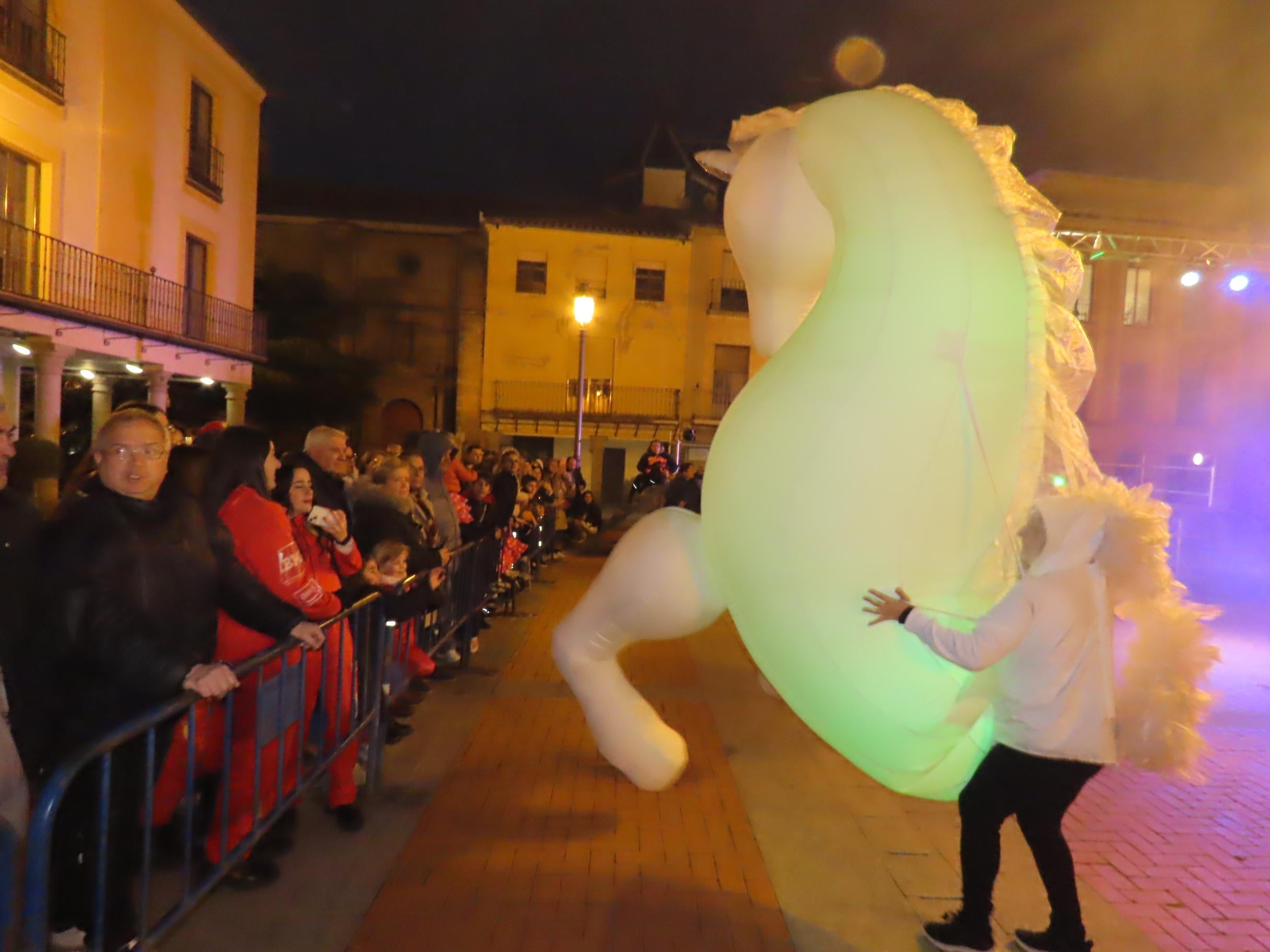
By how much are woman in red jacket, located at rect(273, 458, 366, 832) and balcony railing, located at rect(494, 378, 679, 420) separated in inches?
847

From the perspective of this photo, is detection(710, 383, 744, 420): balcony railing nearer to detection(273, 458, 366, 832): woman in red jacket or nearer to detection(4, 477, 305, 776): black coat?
detection(273, 458, 366, 832): woman in red jacket

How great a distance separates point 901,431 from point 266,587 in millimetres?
2170

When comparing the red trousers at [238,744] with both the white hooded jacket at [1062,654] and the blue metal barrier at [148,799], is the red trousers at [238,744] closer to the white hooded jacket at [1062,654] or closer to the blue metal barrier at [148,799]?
the blue metal barrier at [148,799]

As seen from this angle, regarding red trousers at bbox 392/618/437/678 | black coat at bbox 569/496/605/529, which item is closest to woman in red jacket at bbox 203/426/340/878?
red trousers at bbox 392/618/437/678

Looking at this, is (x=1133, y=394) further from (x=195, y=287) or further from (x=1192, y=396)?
(x=195, y=287)

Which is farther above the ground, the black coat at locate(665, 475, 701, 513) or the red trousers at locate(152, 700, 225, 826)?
the black coat at locate(665, 475, 701, 513)

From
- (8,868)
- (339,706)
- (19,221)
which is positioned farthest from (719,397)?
(8,868)

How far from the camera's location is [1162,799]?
4812 millimetres

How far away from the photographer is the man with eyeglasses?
252cm

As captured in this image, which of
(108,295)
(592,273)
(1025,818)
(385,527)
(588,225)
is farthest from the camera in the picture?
(592,273)

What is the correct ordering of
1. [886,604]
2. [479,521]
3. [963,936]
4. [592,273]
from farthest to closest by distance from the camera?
1. [592,273]
2. [479,521]
3. [963,936]
4. [886,604]

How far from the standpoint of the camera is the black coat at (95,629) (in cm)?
252

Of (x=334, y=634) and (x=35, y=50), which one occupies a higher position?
(x=35, y=50)

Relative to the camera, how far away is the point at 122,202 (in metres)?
15.5
